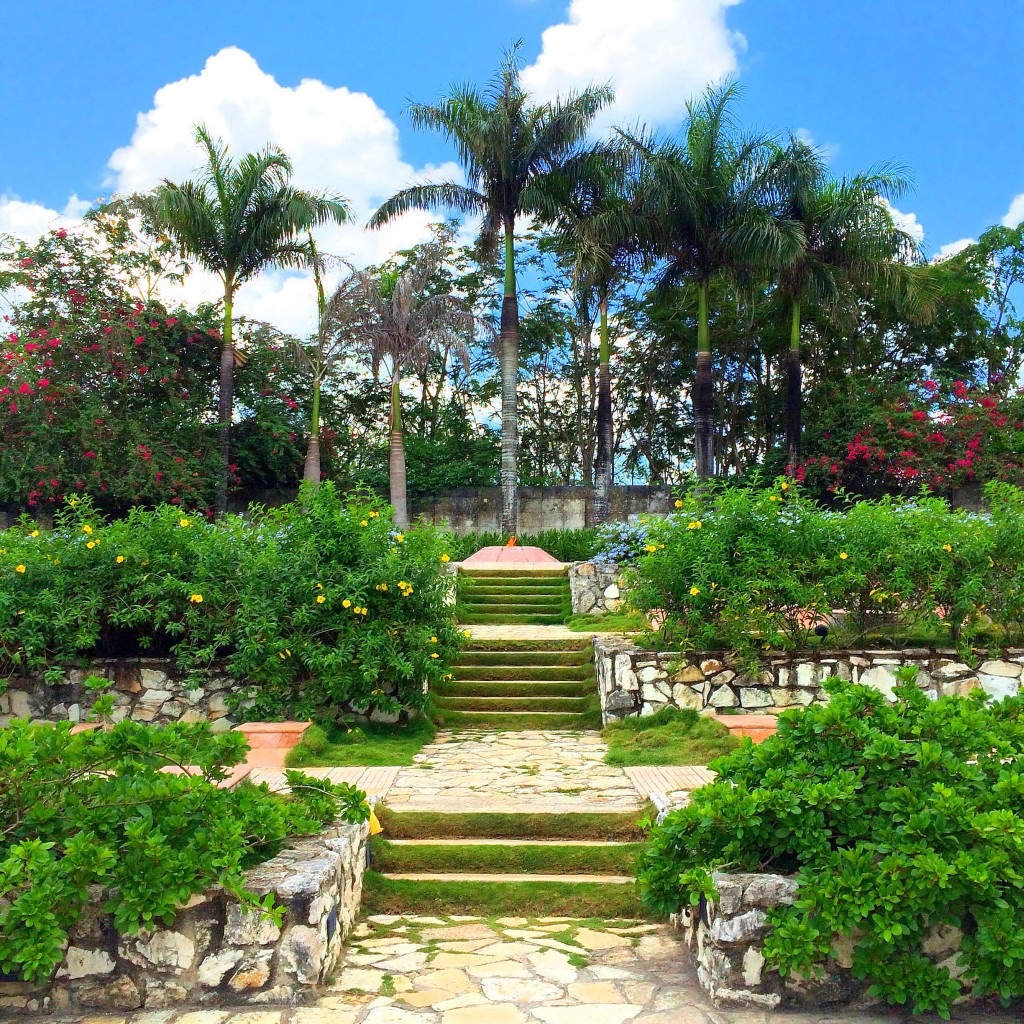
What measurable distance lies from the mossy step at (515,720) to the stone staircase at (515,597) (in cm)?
279

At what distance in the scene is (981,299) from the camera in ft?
72.8

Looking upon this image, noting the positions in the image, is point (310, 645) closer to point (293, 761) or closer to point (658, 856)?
point (293, 761)

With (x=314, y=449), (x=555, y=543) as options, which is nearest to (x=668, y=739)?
(x=555, y=543)

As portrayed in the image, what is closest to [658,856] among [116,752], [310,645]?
[116,752]

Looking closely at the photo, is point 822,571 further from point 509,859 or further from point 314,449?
point 314,449

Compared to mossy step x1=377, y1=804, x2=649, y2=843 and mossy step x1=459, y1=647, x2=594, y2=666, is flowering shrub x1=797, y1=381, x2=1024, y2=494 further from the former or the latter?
mossy step x1=377, y1=804, x2=649, y2=843

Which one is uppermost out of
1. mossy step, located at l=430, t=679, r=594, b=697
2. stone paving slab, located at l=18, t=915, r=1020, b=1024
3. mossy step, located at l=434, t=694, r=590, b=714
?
mossy step, located at l=430, t=679, r=594, b=697

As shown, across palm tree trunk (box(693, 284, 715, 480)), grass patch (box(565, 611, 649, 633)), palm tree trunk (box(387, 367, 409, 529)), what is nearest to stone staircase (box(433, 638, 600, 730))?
grass patch (box(565, 611, 649, 633))

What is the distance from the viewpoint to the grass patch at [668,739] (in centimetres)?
698

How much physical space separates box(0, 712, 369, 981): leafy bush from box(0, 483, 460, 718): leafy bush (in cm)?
395

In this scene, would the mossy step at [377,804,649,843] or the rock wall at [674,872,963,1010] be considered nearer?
the rock wall at [674,872,963,1010]

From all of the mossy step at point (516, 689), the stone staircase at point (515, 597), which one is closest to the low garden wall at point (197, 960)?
the mossy step at point (516, 689)

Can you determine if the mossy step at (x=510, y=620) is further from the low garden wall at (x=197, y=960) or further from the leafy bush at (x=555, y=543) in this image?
the low garden wall at (x=197, y=960)

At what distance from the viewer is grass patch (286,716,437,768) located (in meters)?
6.89
